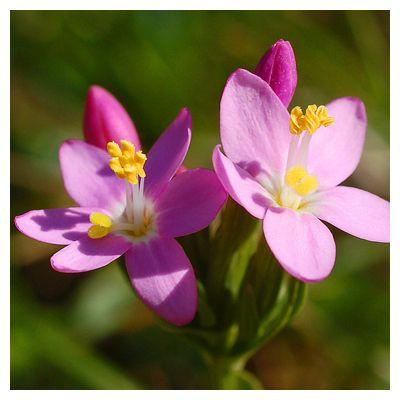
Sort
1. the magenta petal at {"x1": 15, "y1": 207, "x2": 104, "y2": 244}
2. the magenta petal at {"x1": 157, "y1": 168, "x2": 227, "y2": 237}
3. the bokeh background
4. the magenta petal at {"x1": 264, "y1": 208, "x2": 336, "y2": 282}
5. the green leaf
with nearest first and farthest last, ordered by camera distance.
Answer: the magenta petal at {"x1": 264, "y1": 208, "x2": 336, "y2": 282} < the magenta petal at {"x1": 157, "y1": 168, "x2": 227, "y2": 237} < the magenta petal at {"x1": 15, "y1": 207, "x2": 104, "y2": 244} < the green leaf < the bokeh background

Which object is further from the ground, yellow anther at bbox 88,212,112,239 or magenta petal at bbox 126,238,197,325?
yellow anther at bbox 88,212,112,239

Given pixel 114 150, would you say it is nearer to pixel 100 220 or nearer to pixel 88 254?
pixel 100 220

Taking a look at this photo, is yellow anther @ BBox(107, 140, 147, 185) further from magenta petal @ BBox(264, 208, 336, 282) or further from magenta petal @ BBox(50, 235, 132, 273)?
magenta petal @ BBox(264, 208, 336, 282)

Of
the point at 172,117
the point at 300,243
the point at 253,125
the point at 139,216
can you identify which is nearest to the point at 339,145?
the point at 253,125

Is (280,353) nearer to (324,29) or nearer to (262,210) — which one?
(262,210)

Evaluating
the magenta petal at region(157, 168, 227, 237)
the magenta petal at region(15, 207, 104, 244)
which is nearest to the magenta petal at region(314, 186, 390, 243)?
the magenta petal at region(157, 168, 227, 237)

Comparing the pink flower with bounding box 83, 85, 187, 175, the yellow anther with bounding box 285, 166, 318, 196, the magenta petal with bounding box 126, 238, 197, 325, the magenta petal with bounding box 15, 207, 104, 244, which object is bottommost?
the magenta petal with bounding box 126, 238, 197, 325

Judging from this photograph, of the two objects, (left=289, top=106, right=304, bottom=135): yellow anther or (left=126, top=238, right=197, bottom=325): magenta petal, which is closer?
(left=126, top=238, right=197, bottom=325): magenta petal

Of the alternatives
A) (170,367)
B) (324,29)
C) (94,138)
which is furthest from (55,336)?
(324,29)
